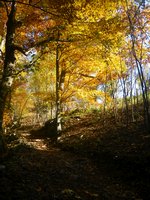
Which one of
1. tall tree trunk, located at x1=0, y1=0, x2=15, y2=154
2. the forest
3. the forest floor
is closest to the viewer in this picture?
the forest floor

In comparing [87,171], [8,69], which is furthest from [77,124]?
[8,69]

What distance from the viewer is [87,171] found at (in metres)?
8.06

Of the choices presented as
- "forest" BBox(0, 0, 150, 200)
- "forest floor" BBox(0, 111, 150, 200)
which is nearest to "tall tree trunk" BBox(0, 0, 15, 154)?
"forest" BBox(0, 0, 150, 200)

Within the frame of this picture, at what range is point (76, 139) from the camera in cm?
1256

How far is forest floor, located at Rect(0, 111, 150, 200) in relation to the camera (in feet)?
18.2

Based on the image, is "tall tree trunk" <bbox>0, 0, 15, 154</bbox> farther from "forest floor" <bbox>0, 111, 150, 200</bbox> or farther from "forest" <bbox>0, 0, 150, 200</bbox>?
"forest floor" <bbox>0, 111, 150, 200</bbox>

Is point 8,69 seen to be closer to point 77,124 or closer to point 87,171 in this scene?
point 87,171

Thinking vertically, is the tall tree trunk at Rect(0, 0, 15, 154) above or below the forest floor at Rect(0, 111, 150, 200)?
above

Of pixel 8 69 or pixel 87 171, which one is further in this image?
pixel 8 69

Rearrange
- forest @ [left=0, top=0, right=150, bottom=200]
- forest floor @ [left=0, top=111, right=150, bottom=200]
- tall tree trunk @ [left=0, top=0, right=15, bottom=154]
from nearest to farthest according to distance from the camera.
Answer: forest floor @ [left=0, top=111, right=150, bottom=200] → forest @ [left=0, top=0, right=150, bottom=200] → tall tree trunk @ [left=0, top=0, right=15, bottom=154]

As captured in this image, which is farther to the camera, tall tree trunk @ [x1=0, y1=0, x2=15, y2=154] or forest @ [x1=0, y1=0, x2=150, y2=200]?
tall tree trunk @ [x1=0, y1=0, x2=15, y2=154]

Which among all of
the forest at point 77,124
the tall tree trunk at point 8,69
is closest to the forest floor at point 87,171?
the forest at point 77,124

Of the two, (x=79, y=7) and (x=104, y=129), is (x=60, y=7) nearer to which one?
(x=79, y=7)

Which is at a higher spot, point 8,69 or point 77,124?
point 8,69
